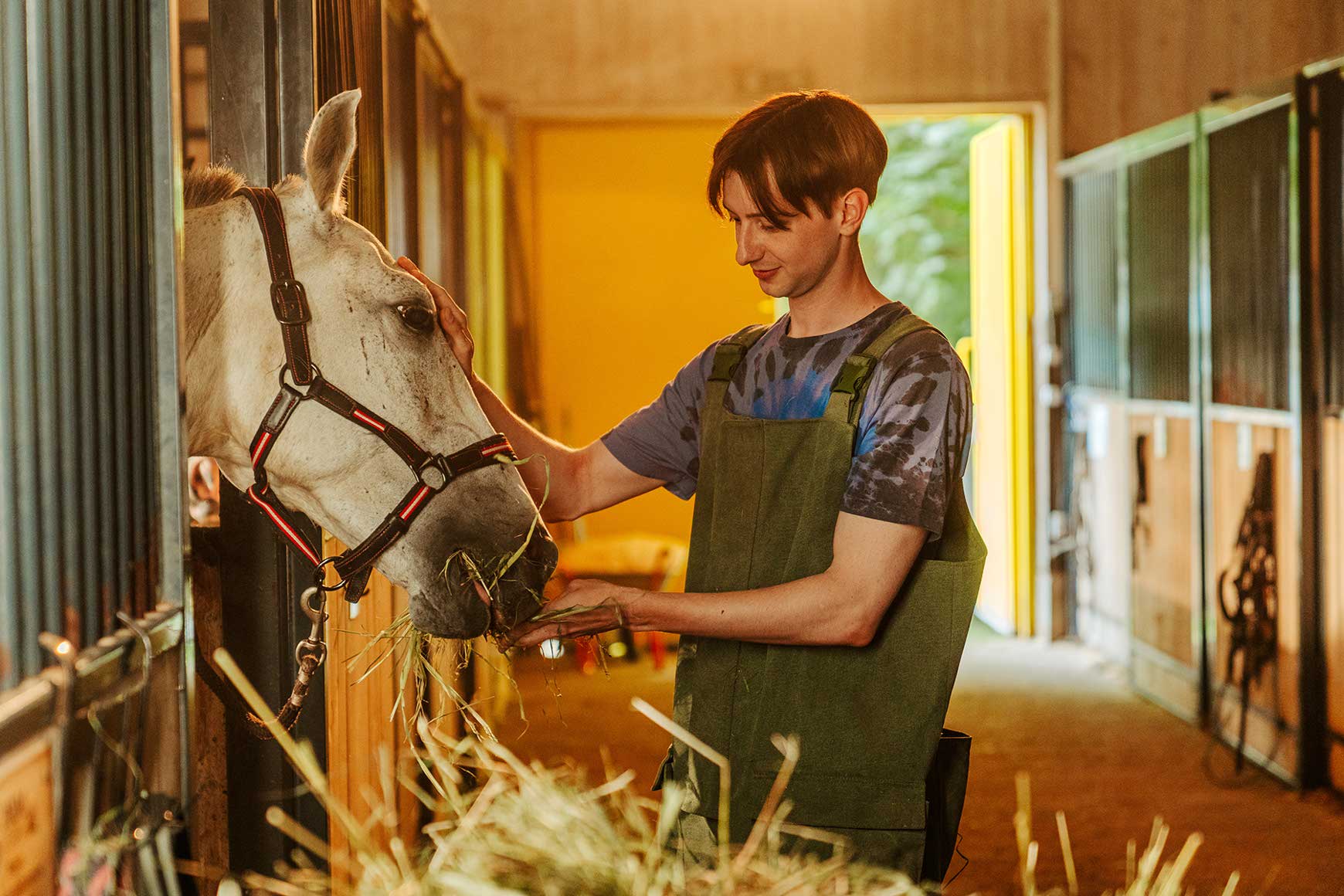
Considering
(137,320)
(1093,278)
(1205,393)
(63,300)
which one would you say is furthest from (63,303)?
(1093,278)

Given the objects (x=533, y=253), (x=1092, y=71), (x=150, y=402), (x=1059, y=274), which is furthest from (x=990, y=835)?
(x=533, y=253)

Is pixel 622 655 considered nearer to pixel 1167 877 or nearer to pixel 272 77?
pixel 272 77

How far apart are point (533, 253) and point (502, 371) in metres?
2.08

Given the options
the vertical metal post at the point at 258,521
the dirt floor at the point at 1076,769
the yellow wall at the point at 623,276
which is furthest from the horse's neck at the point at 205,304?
the yellow wall at the point at 623,276

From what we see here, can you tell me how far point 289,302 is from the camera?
4.37ft

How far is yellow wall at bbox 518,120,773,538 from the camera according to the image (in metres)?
6.71

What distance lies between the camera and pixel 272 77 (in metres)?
1.65

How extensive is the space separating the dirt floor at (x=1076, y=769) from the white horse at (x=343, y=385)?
149 centimetres

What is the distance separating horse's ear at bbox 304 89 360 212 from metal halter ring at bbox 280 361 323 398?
183 mm

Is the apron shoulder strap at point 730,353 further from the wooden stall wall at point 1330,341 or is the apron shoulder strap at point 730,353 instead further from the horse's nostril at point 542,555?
the wooden stall wall at point 1330,341

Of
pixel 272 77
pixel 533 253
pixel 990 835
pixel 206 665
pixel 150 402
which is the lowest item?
pixel 990 835

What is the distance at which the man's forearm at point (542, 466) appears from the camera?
1740 millimetres

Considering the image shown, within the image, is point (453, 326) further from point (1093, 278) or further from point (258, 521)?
point (1093, 278)

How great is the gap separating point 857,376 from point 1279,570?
2.95 m
